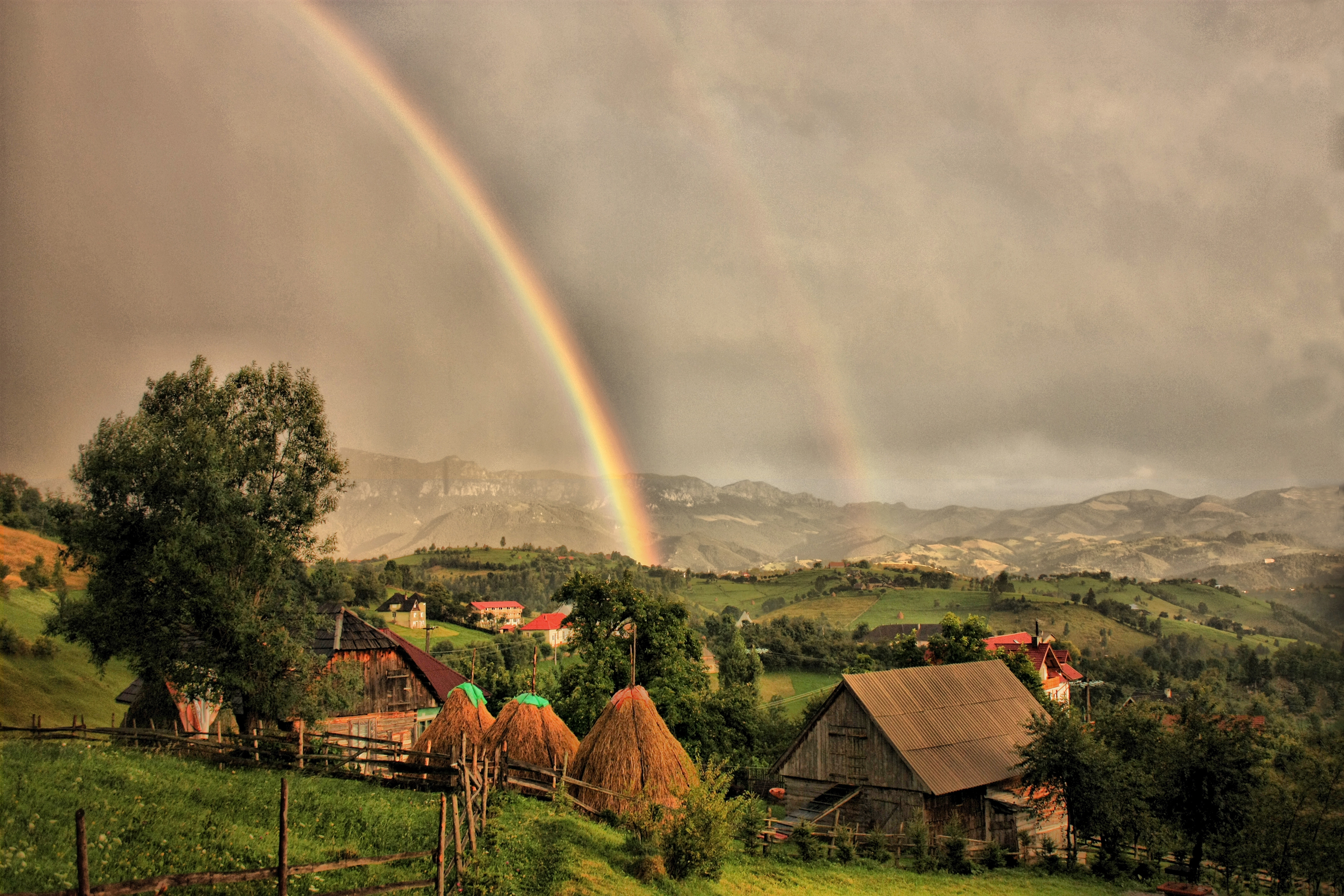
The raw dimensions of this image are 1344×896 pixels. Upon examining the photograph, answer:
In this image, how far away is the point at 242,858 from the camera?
12070 mm

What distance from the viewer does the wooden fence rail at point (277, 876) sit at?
7.73 metres

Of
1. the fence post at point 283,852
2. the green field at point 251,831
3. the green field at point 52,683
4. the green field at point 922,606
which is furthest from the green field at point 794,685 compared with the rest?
the fence post at point 283,852

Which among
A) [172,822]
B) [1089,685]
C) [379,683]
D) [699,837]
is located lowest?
[1089,685]

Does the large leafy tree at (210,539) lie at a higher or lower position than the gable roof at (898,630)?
higher

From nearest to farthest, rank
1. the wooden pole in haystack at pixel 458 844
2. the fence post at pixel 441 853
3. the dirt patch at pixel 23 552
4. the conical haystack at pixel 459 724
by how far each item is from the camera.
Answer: the fence post at pixel 441 853 < the wooden pole in haystack at pixel 458 844 < the conical haystack at pixel 459 724 < the dirt patch at pixel 23 552

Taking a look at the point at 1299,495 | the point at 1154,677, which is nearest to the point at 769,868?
the point at 1154,677

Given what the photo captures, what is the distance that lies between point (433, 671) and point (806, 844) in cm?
2227

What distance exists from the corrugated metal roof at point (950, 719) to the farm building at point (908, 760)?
0.05 m

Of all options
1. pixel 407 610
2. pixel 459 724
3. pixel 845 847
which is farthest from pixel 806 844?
pixel 407 610

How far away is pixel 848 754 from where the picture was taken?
34094mm

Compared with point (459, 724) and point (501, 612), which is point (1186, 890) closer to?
point (459, 724)

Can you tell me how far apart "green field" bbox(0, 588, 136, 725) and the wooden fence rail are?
24098 mm

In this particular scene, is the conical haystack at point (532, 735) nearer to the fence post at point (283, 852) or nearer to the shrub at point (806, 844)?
the shrub at point (806, 844)

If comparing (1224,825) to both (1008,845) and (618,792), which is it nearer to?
(1008,845)
